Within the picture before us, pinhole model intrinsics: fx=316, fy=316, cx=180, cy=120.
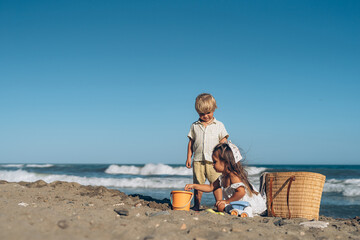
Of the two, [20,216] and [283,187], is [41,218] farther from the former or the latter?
[283,187]

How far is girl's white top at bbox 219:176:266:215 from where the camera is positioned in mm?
4327

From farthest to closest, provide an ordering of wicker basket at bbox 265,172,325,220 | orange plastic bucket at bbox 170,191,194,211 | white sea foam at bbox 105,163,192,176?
white sea foam at bbox 105,163,192,176, orange plastic bucket at bbox 170,191,194,211, wicker basket at bbox 265,172,325,220

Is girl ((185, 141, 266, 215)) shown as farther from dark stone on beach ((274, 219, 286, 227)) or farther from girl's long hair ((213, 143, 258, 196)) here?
dark stone on beach ((274, 219, 286, 227))

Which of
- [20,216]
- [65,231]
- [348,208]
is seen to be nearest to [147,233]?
[65,231]

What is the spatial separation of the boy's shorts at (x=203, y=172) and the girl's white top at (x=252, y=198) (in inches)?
7.7

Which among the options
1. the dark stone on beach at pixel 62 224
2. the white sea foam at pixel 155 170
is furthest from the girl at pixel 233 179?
the white sea foam at pixel 155 170

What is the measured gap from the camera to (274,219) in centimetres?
410

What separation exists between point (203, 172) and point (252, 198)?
0.83 metres

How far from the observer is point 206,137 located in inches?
190

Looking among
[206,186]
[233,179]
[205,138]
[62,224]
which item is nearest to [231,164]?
[233,179]

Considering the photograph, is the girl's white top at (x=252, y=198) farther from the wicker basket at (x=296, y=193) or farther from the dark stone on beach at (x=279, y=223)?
the dark stone on beach at (x=279, y=223)

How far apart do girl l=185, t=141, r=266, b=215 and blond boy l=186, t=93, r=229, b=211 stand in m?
0.29

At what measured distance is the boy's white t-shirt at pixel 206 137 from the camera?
188 inches

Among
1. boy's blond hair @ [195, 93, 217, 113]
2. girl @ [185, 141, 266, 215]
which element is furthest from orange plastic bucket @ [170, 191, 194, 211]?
boy's blond hair @ [195, 93, 217, 113]
